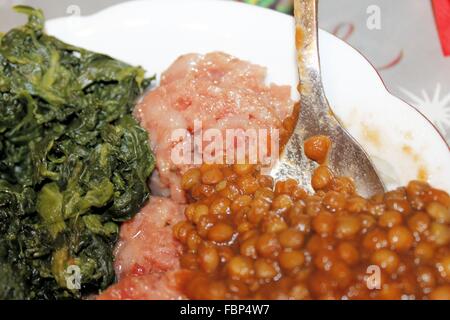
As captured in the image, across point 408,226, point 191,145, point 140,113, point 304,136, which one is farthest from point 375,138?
point 140,113

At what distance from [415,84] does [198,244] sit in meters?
2.75

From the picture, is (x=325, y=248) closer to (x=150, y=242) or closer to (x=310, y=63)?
(x=150, y=242)

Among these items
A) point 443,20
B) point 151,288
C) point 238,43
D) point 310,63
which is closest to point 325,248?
point 151,288

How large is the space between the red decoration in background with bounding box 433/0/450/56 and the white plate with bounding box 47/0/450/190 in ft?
5.35

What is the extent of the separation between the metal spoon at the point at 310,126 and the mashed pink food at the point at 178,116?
0.19 metres

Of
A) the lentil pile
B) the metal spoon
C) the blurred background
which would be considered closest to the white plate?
the metal spoon

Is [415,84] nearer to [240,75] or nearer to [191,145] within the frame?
[240,75]

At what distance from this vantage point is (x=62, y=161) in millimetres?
3691

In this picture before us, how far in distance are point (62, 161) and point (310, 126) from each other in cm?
172

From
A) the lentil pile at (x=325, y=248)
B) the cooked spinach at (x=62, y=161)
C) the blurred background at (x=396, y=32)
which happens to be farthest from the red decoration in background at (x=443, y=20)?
the cooked spinach at (x=62, y=161)

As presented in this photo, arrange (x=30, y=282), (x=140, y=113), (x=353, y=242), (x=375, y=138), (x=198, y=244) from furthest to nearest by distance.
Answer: (x=140, y=113) < (x=375, y=138) < (x=30, y=282) < (x=198, y=244) < (x=353, y=242)

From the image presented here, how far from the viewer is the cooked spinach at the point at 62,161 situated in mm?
3451

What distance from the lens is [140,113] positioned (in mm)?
3951
